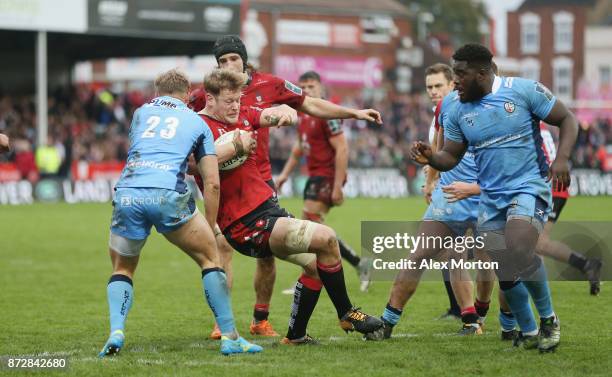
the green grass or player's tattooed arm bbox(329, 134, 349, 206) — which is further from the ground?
player's tattooed arm bbox(329, 134, 349, 206)

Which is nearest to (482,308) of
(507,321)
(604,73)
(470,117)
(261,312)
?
(507,321)

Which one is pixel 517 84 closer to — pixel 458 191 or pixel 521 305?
pixel 458 191

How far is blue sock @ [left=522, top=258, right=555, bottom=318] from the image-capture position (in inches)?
308

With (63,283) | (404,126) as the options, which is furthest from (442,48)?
(63,283)

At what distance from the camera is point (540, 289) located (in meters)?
7.83

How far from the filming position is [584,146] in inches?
1480

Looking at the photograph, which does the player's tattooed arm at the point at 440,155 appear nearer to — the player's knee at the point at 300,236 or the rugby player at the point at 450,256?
the rugby player at the point at 450,256

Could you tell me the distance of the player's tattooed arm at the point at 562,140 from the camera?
755 cm

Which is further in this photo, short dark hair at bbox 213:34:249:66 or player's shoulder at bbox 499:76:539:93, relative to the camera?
short dark hair at bbox 213:34:249:66

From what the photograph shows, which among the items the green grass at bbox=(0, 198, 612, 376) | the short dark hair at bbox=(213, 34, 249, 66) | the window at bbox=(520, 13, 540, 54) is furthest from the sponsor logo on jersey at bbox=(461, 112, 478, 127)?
the window at bbox=(520, 13, 540, 54)

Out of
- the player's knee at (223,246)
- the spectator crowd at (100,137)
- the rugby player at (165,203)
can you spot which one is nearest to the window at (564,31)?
the spectator crowd at (100,137)

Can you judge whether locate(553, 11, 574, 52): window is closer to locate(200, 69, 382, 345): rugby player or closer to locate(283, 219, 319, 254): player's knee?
locate(200, 69, 382, 345): rugby player

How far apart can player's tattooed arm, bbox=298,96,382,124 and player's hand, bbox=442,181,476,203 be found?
31.9 inches

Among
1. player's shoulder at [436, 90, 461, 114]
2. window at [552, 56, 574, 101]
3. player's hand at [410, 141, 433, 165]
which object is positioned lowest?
window at [552, 56, 574, 101]
